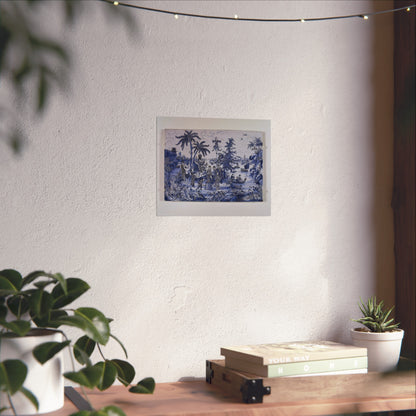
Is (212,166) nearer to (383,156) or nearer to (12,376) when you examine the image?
(383,156)

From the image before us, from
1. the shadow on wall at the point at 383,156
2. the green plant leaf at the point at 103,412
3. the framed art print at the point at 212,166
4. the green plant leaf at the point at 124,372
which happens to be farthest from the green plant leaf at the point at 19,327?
the shadow on wall at the point at 383,156

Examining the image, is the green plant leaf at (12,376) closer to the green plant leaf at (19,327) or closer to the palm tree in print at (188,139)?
the green plant leaf at (19,327)

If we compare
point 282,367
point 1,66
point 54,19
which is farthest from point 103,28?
point 1,66

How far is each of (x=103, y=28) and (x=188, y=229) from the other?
703 mm

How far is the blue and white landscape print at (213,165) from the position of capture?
1960mm

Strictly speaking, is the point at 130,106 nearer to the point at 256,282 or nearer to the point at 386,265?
the point at 256,282

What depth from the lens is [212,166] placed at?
6.54 feet

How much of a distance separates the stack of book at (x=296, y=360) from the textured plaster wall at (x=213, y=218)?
9.5 inches

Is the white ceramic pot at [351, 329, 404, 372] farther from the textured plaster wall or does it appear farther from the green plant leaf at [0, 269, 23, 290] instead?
the green plant leaf at [0, 269, 23, 290]

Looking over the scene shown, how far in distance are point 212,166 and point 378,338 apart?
2.51ft

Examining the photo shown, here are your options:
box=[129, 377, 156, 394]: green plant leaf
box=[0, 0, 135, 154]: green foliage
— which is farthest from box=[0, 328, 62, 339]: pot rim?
box=[0, 0, 135, 154]: green foliage

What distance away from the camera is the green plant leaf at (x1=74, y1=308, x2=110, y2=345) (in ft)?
4.51

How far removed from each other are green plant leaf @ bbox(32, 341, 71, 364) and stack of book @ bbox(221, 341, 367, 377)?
0.54 metres

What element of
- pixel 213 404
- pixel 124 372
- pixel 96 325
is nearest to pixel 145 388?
pixel 124 372
